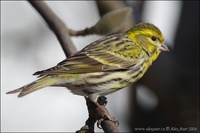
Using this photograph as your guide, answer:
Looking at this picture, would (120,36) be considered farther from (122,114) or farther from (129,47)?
(122,114)

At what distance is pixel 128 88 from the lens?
259 inches

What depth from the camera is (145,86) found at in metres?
6.14

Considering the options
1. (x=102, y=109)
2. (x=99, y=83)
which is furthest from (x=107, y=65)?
(x=102, y=109)

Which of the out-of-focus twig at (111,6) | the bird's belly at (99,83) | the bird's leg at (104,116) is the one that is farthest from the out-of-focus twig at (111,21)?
the out-of-focus twig at (111,6)

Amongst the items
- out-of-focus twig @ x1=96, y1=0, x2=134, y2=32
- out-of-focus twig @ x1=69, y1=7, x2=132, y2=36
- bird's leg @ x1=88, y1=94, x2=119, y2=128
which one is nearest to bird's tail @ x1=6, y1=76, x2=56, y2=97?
bird's leg @ x1=88, y1=94, x2=119, y2=128

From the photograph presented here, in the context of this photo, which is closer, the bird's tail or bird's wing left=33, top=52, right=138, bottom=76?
the bird's tail

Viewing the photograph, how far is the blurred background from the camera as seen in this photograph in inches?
237

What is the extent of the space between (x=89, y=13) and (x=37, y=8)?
3.38 m

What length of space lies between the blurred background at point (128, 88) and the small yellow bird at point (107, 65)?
331 mm

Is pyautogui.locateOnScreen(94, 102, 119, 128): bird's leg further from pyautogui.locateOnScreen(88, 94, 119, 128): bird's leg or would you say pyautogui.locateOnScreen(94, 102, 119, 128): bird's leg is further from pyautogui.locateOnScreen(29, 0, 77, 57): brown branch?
pyautogui.locateOnScreen(29, 0, 77, 57): brown branch

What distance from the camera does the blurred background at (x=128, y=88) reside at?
6008 mm

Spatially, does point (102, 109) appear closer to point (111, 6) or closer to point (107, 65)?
point (107, 65)

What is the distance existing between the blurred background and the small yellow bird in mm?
331

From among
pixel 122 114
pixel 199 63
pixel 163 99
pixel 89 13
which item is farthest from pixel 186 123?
pixel 89 13
